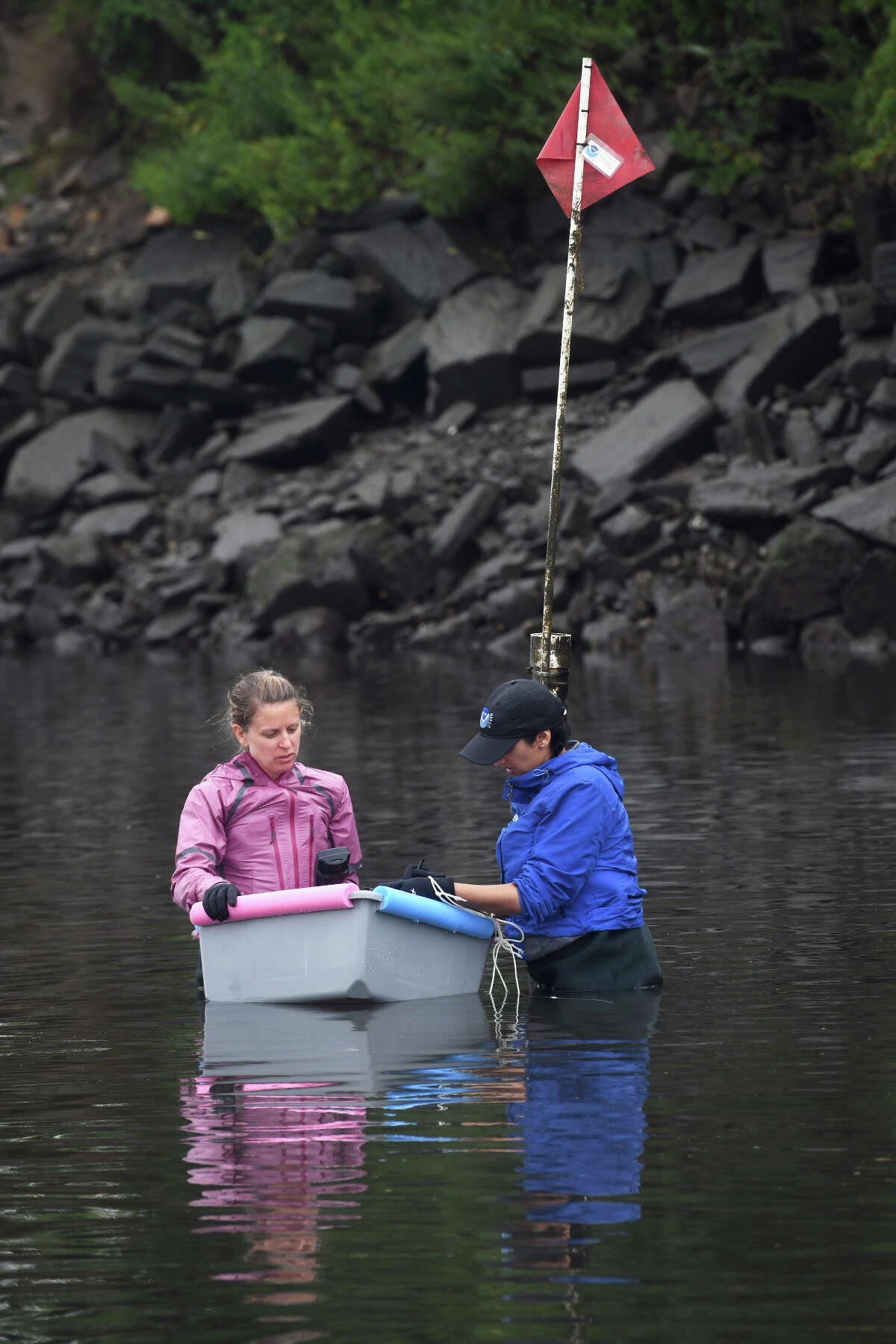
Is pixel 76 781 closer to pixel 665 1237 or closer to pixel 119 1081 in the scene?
pixel 119 1081

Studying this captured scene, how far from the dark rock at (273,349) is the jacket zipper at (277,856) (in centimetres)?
3759

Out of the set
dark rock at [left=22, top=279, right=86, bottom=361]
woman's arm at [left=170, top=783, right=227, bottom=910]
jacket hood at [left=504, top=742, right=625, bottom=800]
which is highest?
dark rock at [left=22, top=279, right=86, bottom=361]

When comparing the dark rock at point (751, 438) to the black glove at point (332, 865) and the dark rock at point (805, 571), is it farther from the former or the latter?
the black glove at point (332, 865)

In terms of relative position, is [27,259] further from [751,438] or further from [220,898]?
[220,898]

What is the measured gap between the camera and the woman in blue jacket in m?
8.48

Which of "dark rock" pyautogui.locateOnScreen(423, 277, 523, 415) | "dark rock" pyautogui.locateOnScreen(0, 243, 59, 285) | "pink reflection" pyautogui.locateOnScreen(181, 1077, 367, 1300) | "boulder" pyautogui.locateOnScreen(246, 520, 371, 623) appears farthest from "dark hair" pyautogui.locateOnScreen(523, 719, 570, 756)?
"dark rock" pyautogui.locateOnScreen(0, 243, 59, 285)

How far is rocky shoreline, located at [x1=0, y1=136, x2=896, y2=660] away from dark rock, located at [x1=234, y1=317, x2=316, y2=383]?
9cm

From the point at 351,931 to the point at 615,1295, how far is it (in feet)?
11.7

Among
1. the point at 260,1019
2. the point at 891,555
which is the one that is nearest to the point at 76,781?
the point at 260,1019

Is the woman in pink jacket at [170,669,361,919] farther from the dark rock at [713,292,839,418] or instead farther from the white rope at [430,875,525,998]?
the dark rock at [713,292,839,418]

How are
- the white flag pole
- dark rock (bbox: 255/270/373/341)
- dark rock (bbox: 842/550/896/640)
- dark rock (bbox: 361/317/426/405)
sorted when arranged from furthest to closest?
dark rock (bbox: 255/270/373/341) → dark rock (bbox: 361/317/426/405) → dark rock (bbox: 842/550/896/640) → the white flag pole

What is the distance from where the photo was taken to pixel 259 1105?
23.4 feet

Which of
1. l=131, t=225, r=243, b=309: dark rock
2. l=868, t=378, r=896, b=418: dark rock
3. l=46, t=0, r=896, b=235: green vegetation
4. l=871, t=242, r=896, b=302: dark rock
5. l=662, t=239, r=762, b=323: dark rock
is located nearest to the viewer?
l=868, t=378, r=896, b=418: dark rock

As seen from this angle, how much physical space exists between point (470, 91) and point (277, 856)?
36420mm
